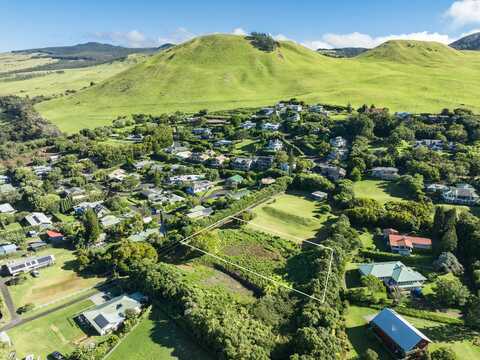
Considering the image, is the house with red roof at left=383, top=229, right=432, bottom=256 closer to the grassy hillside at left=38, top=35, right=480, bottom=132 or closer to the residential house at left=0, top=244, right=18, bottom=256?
the residential house at left=0, top=244, right=18, bottom=256

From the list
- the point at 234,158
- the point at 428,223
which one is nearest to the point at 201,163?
the point at 234,158

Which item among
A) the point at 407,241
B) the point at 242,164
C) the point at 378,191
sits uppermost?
the point at 242,164

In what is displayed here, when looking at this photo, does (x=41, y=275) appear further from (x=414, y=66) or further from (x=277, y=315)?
(x=414, y=66)

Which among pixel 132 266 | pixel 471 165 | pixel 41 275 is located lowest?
pixel 41 275

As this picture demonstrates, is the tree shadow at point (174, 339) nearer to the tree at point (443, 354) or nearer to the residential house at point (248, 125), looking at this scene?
the tree at point (443, 354)

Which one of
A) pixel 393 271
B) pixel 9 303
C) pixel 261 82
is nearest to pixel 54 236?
pixel 9 303

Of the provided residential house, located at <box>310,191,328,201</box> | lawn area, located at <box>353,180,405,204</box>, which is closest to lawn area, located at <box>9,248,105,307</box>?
residential house, located at <box>310,191,328,201</box>

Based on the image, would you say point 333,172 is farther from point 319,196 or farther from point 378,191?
point 319,196
